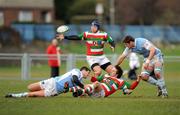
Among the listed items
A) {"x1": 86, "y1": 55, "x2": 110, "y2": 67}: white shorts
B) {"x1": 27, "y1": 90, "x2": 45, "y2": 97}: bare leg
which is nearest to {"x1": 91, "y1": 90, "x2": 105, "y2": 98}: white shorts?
{"x1": 27, "y1": 90, "x2": 45, "y2": 97}: bare leg

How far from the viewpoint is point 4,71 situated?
42.2 m

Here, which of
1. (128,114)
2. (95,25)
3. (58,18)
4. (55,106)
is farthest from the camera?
(58,18)

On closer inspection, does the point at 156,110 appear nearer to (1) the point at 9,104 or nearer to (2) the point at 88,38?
(1) the point at 9,104

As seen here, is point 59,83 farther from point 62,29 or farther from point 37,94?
point 62,29

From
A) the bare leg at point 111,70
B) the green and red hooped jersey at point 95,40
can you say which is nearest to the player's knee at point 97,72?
the bare leg at point 111,70

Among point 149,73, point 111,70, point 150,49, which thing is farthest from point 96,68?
point 150,49

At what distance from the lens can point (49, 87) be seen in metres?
21.0

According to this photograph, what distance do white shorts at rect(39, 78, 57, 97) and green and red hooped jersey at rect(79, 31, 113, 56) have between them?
3.37 meters

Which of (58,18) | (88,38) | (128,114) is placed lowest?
(128,114)

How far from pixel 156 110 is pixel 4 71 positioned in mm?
25097

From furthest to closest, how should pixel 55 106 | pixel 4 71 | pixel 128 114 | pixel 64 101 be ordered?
1. pixel 4 71
2. pixel 64 101
3. pixel 55 106
4. pixel 128 114

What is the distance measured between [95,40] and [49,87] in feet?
12.2

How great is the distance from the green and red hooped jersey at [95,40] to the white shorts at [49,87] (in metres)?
3.37

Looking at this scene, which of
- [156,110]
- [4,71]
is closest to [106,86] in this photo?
[156,110]
